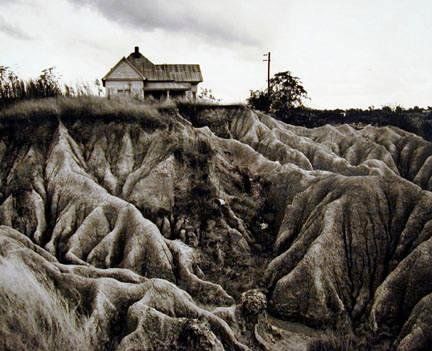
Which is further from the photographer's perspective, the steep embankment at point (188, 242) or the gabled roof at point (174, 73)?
the gabled roof at point (174, 73)

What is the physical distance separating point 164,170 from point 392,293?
10.8 m

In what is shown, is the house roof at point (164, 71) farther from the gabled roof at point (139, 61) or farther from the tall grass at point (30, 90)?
the tall grass at point (30, 90)

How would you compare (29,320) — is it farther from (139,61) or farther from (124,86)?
(139,61)

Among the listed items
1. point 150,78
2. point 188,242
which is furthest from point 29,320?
point 150,78

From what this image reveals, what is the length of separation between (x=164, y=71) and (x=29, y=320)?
37.3 m

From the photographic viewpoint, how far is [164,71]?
135 feet

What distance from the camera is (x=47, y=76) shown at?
27781 millimetres

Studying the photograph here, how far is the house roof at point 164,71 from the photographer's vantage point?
133 ft

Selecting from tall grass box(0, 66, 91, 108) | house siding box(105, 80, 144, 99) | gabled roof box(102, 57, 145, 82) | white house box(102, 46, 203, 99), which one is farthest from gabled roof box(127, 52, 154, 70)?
tall grass box(0, 66, 91, 108)

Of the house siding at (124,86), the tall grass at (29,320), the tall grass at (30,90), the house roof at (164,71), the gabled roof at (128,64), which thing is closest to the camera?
the tall grass at (29,320)

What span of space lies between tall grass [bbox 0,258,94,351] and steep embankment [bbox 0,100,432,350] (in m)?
0.02

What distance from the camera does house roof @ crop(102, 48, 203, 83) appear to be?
4066 cm

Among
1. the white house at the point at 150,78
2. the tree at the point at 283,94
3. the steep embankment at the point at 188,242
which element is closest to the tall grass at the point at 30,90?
the steep embankment at the point at 188,242

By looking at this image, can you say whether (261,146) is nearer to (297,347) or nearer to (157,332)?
(297,347)
